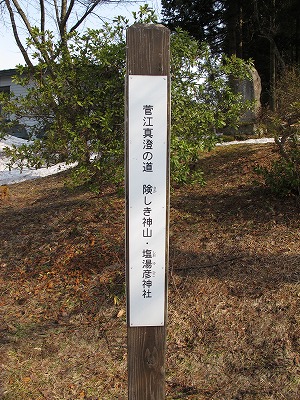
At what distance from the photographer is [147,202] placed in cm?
246

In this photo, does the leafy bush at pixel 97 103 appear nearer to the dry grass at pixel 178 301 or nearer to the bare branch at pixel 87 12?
the dry grass at pixel 178 301

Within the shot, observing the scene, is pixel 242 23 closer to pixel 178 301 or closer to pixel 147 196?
pixel 178 301

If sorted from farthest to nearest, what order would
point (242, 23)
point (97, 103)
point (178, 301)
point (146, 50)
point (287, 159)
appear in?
point (242, 23)
point (287, 159)
point (97, 103)
point (178, 301)
point (146, 50)

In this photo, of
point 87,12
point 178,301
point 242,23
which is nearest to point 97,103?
point 178,301

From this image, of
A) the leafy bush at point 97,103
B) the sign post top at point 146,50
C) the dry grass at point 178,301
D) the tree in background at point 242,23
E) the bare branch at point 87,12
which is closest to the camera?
the sign post top at point 146,50

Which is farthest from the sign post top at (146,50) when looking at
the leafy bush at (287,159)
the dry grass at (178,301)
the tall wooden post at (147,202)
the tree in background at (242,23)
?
the tree in background at (242,23)

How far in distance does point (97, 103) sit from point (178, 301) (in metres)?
2.60

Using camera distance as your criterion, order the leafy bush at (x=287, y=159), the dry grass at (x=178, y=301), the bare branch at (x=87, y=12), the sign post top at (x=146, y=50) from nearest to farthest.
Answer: the sign post top at (x=146, y=50) < the dry grass at (x=178, y=301) < the leafy bush at (x=287, y=159) < the bare branch at (x=87, y=12)

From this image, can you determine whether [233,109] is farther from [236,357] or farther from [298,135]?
[236,357]

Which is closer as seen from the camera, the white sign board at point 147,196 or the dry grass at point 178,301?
the white sign board at point 147,196

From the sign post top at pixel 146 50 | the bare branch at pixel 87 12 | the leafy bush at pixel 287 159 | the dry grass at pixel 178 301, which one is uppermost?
the bare branch at pixel 87 12

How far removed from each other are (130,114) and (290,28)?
16510mm

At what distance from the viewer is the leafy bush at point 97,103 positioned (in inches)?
203

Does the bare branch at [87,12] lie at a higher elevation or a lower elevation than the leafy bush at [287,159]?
higher
